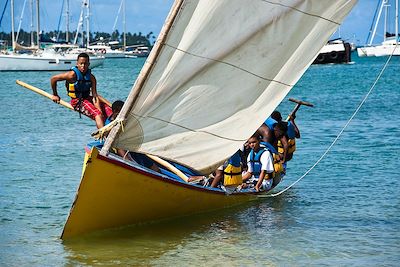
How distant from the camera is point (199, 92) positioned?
1155 cm

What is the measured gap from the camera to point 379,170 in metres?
19.8

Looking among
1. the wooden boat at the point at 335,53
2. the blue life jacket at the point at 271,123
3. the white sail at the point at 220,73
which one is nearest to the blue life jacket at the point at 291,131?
the blue life jacket at the point at 271,123

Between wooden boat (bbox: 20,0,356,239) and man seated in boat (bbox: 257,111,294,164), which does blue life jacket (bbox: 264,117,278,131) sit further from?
wooden boat (bbox: 20,0,356,239)

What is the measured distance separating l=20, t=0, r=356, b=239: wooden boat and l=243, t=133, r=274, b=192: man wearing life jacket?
2310 millimetres

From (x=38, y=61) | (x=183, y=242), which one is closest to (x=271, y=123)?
(x=183, y=242)

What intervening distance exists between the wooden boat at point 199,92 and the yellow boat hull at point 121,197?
1 centimetres

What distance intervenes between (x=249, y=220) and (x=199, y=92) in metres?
3.31

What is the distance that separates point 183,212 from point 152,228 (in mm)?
567

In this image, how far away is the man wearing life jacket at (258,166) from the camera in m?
14.4

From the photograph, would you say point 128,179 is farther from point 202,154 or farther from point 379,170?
point 379,170

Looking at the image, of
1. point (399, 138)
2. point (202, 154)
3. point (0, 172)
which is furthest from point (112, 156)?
point (399, 138)

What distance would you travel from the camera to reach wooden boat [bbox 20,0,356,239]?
11133mm

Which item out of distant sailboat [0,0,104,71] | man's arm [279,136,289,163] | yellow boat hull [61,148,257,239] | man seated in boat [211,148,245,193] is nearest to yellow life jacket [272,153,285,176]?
man's arm [279,136,289,163]

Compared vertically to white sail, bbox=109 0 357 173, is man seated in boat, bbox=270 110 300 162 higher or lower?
lower
